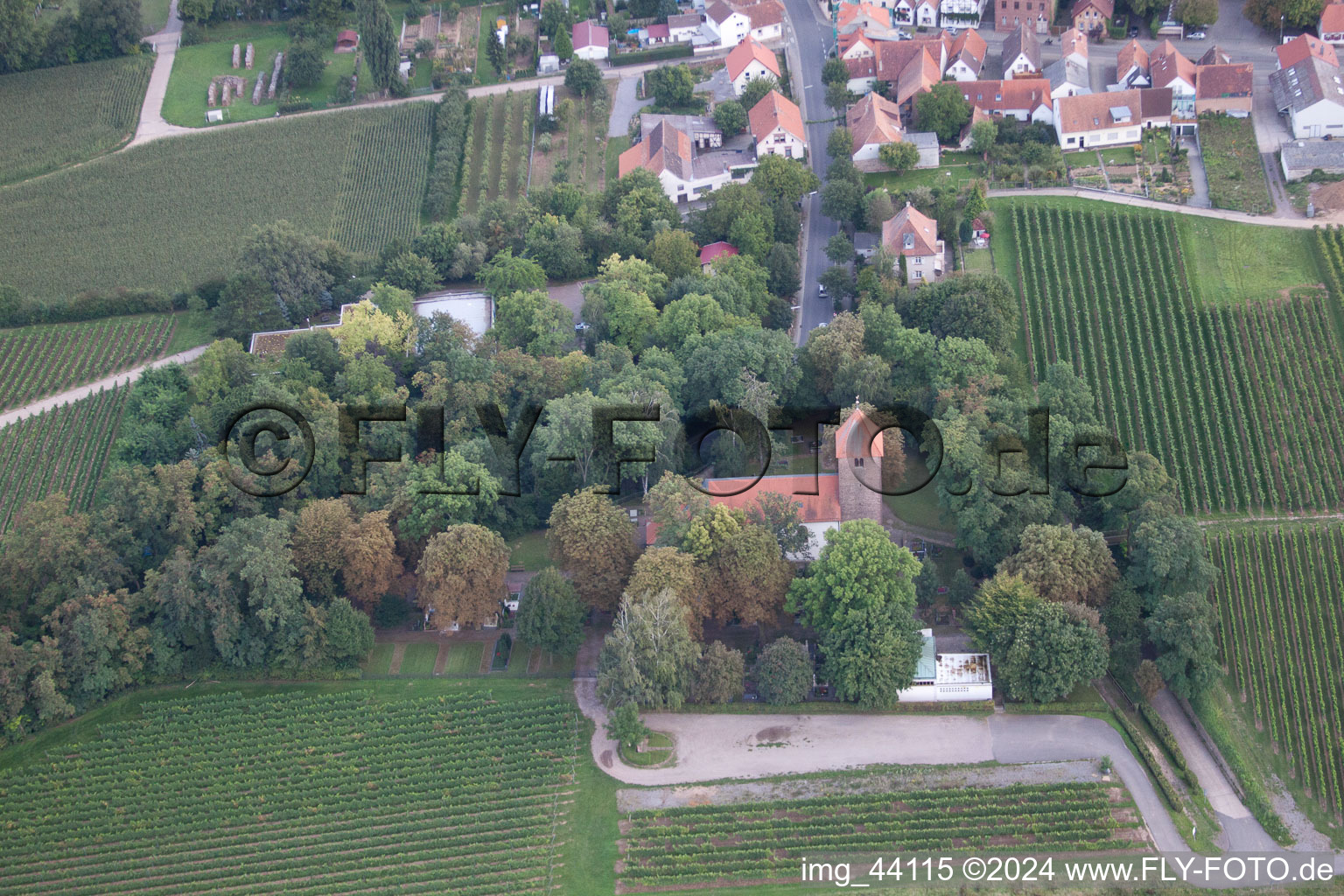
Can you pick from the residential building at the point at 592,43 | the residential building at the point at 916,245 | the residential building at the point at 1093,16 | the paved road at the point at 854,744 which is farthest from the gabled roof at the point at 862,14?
the paved road at the point at 854,744

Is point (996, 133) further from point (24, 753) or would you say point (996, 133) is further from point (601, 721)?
point (24, 753)

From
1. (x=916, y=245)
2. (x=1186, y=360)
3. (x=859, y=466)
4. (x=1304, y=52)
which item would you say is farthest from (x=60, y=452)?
(x=1304, y=52)

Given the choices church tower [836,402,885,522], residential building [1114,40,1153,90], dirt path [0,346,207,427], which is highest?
residential building [1114,40,1153,90]

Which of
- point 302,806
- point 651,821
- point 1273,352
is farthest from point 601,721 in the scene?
point 1273,352

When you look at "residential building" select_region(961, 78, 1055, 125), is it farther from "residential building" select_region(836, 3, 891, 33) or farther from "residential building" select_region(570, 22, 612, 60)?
"residential building" select_region(570, 22, 612, 60)

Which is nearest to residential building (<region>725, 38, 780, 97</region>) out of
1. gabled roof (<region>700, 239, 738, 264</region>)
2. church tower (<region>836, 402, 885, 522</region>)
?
gabled roof (<region>700, 239, 738, 264</region>)

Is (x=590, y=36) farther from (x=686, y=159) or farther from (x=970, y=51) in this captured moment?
(x=970, y=51)
